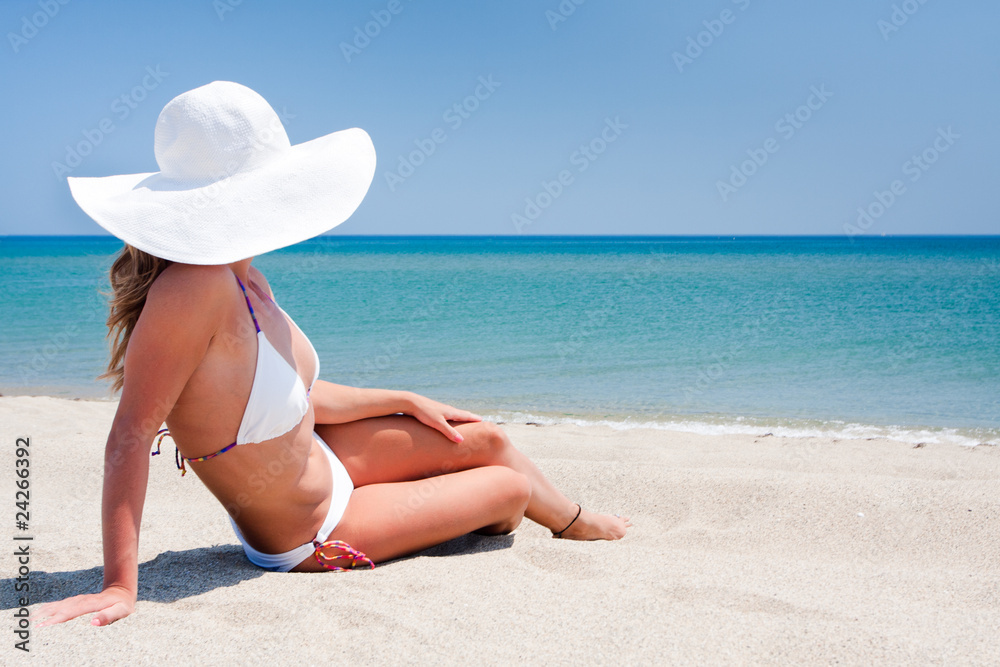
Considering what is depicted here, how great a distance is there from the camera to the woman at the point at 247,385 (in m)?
1.86

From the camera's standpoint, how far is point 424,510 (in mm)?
2533

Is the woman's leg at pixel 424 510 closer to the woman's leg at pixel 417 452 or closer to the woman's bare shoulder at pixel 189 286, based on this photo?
the woman's leg at pixel 417 452

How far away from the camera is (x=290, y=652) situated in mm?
1810

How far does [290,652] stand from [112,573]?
0.57 m

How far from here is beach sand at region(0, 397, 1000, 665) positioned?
6.06 ft

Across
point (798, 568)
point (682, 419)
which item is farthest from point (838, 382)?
point (798, 568)

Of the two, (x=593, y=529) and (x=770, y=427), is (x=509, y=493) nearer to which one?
(x=593, y=529)

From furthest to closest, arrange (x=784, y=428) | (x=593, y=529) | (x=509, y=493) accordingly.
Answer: (x=784, y=428)
(x=593, y=529)
(x=509, y=493)

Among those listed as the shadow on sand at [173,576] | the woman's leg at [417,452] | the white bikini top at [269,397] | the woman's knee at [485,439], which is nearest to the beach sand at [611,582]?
the shadow on sand at [173,576]

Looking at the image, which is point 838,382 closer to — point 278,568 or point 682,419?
point 682,419

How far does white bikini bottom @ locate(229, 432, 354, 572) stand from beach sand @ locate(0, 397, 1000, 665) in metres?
0.06

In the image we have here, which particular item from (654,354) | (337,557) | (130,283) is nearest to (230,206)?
(130,283)

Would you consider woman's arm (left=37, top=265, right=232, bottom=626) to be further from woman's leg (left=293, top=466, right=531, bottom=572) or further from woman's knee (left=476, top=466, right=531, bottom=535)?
woman's knee (left=476, top=466, right=531, bottom=535)

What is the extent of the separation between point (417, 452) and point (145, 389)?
1.13m
